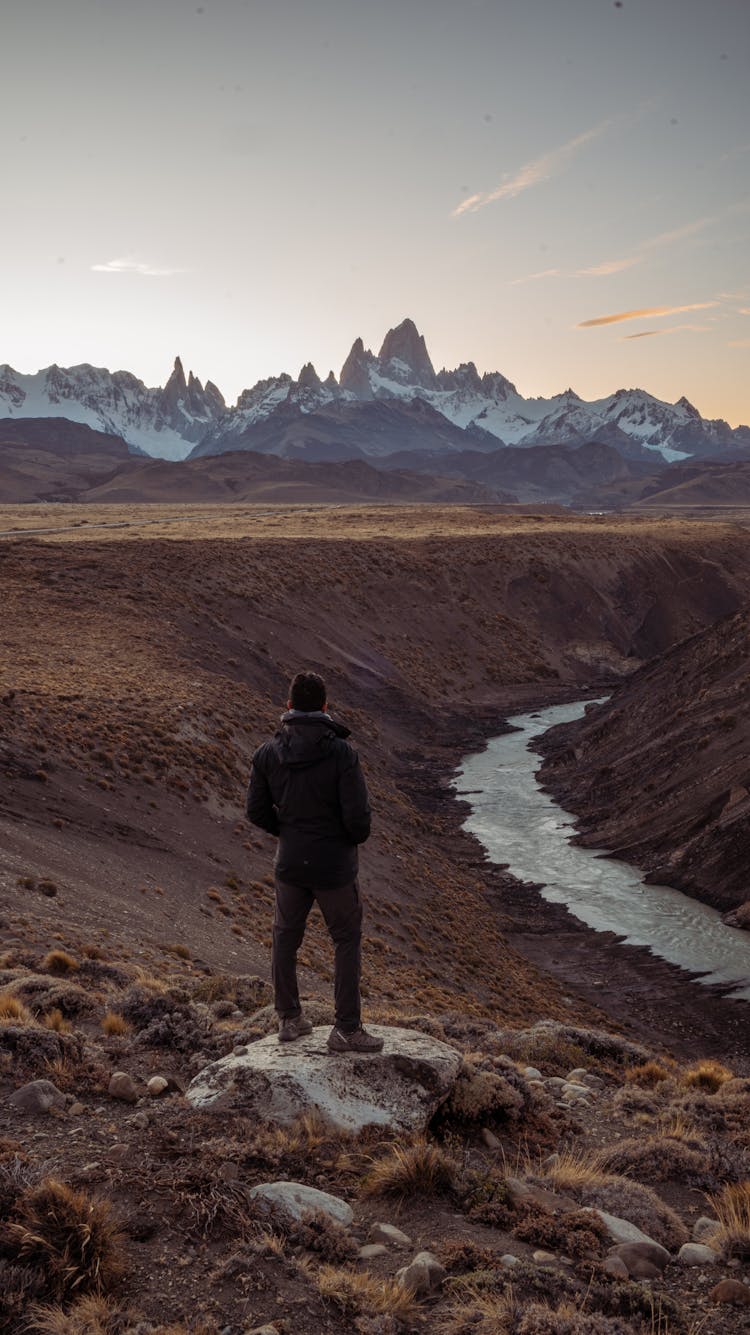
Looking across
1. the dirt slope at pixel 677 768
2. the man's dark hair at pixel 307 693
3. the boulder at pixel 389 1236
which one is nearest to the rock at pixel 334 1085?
the boulder at pixel 389 1236

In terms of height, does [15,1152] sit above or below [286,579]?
below

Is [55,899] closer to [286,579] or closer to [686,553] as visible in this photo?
[286,579]

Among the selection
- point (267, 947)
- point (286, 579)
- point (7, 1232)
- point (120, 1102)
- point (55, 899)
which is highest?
point (286, 579)

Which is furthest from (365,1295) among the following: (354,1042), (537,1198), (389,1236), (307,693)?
(307,693)

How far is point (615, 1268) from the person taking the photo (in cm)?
620

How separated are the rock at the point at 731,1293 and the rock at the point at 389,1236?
198cm

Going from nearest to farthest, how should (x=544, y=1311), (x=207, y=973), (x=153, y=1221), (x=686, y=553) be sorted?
(x=544, y=1311)
(x=153, y=1221)
(x=207, y=973)
(x=686, y=553)

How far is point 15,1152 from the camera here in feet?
21.4

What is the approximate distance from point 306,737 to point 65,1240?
4.04 metres

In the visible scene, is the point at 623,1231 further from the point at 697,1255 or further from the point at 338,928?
the point at 338,928

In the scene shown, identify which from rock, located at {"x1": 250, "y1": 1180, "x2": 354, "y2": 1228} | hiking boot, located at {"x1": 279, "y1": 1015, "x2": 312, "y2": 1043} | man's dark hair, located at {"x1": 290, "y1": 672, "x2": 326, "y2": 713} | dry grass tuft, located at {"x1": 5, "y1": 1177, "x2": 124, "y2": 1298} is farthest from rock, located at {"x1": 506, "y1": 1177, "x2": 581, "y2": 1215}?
man's dark hair, located at {"x1": 290, "y1": 672, "x2": 326, "y2": 713}

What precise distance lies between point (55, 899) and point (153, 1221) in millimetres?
10459

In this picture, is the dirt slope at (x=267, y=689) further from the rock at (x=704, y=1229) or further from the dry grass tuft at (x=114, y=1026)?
the rock at (x=704, y=1229)

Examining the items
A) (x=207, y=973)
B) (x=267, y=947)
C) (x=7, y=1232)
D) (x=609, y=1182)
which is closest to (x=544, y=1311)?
(x=609, y=1182)
